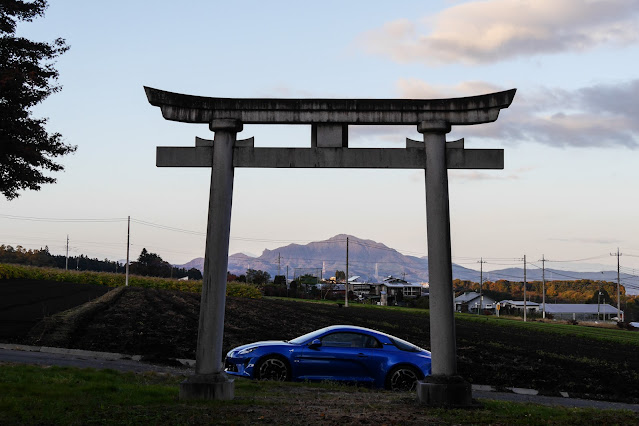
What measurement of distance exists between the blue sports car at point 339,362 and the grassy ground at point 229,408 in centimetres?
196

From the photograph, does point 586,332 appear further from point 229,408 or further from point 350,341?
point 229,408

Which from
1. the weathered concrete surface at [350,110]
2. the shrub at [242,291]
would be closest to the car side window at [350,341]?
the weathered concrete surface at [350,110]

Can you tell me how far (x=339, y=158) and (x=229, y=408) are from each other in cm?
461

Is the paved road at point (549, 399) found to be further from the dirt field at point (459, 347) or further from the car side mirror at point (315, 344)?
the car side mirror at point (315, 344)

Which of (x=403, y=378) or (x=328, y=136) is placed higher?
(x=328, y=136)

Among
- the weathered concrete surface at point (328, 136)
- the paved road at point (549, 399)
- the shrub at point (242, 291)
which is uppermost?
the weathered concrete surface at point (328, 136)

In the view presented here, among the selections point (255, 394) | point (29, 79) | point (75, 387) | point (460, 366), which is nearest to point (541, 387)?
point (460, 366)

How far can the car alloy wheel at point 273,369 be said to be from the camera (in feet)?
51.2

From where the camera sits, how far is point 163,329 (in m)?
28.6

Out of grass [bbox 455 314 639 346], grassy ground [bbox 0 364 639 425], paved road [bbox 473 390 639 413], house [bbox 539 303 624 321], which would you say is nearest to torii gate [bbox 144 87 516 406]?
grassy ground [bbox 0 364 639 425]

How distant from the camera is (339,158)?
40.1ft

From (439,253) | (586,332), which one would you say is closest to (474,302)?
(586,332)

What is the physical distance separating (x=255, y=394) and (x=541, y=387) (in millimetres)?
10399

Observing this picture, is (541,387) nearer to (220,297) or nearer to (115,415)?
(220,297)
